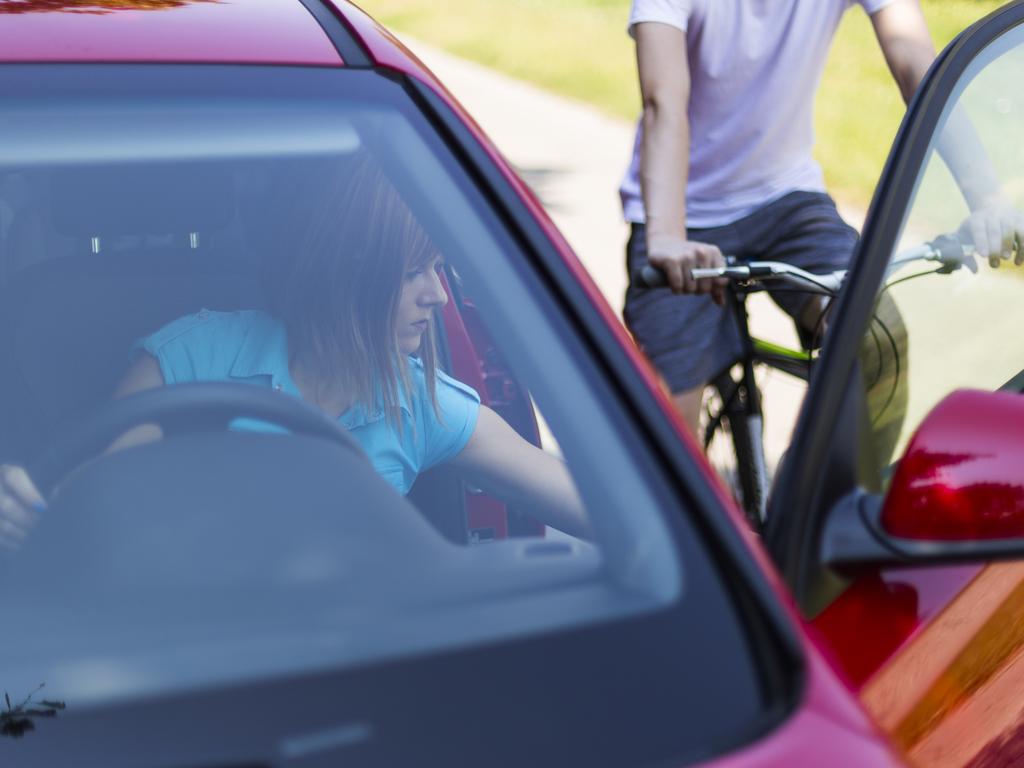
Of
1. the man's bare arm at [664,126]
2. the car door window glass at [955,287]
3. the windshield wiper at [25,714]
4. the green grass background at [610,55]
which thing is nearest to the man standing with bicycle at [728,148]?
the man's bare arm at [664,126]

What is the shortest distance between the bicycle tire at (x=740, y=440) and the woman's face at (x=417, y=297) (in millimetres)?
1277

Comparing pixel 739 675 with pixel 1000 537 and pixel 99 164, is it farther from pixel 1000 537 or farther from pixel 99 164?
pixel 99 164

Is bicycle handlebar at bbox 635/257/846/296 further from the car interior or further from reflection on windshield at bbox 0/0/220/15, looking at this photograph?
reflection on windshield at bbox 0/0/220/15

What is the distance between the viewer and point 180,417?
1.64 m

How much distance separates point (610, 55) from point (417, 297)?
12.9m

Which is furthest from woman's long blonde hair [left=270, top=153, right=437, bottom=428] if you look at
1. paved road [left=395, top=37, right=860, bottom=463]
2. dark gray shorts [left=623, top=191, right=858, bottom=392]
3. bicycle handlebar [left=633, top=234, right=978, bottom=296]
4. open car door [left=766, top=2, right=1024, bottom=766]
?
paved road [left=395, top=37, right=860, bottom=463]

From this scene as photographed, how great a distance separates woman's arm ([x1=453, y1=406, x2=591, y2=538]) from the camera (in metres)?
1.77

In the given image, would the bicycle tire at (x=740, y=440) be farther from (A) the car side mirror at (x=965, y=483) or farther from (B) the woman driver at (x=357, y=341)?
(A) the car side mirror at (x=965, y=483)

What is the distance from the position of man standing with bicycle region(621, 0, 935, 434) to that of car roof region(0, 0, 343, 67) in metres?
0.97

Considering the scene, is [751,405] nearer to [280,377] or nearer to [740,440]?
[740,440]

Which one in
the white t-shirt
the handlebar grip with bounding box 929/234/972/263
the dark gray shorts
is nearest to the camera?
the handlebar grip with bounding box 929/234/972/263

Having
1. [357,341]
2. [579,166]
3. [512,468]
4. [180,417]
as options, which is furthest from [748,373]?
[579,166]

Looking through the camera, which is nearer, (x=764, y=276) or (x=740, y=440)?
(x=764, y=276)

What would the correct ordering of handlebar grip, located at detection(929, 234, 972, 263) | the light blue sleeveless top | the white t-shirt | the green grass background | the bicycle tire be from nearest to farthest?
the light blue sleeveless top → handlebar grip, located at detection(929, 234, 972, 263) → the white t-shirt → the bicycle tire → the green grass background
